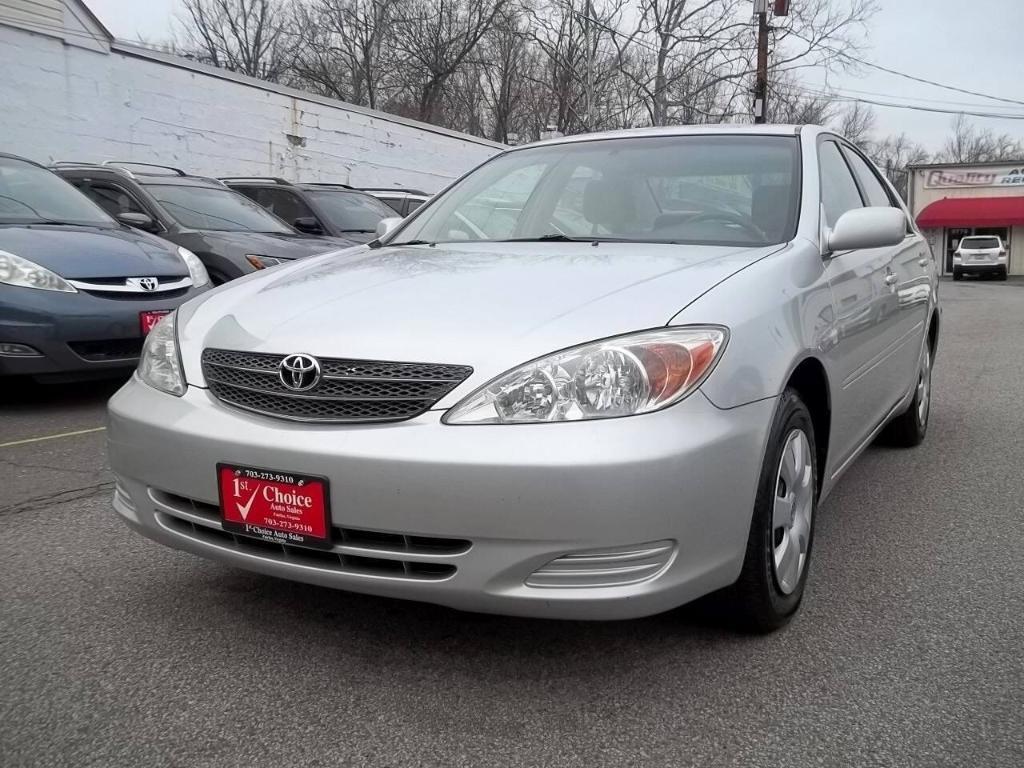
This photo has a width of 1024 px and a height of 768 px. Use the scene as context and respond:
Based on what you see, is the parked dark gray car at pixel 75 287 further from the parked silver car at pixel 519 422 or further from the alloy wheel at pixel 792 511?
the alloy wheel at pixel 792 511

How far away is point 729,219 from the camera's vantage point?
333cm

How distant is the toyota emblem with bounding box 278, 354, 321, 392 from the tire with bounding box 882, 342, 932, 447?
3.43 metres

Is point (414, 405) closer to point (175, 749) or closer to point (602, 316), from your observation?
point (602, 316)

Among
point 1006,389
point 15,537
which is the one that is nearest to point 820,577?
point 15,537

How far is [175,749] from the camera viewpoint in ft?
6.85

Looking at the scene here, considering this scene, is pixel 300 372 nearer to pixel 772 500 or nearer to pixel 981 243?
pixel 772 500

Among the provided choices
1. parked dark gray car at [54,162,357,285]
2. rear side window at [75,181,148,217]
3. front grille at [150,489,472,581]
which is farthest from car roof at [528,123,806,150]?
rear side window at [75,181,148,217]

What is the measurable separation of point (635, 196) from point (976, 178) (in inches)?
1780

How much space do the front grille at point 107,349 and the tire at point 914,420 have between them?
424cm

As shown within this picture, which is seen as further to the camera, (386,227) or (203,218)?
(203,218)

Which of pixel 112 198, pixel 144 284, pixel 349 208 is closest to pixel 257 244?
pixel 112 198

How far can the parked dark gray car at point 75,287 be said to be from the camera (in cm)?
552

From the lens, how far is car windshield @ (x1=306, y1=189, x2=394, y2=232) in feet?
33.5

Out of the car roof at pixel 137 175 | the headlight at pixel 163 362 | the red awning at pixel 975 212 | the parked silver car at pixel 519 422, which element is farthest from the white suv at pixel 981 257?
the headlight at pixel 163 362
